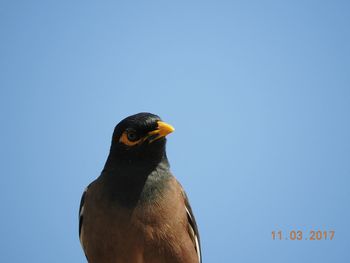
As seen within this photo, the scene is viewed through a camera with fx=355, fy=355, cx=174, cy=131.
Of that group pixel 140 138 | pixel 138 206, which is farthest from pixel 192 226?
pixel 140 138

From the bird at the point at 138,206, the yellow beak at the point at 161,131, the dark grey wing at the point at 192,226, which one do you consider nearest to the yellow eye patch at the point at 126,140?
→ the bird at the point at 138,206

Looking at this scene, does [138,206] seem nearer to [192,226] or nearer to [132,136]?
[132,136]

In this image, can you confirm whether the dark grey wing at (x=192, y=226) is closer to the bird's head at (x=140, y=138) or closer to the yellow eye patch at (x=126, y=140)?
the bird's head at (x=140, y=138)

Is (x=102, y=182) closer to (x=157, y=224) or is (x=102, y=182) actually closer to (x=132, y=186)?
(x=132, y=186)

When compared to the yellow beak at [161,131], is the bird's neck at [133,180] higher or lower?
lower

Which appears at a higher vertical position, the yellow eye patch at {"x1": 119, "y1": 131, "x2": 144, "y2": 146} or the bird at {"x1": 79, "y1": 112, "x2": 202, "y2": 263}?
the yellow eye patch at {"x1": 119, "y1": 131, "x2": 144, "y2": 146}

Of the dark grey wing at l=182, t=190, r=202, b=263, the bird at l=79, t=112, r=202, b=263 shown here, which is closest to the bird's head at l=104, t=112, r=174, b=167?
the bird at l=79, t=112, r=202, b=263

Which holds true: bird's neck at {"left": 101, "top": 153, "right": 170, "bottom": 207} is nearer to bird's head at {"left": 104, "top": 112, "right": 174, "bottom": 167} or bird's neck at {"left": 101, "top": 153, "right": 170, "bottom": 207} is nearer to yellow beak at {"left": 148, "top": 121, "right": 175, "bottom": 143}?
bird's head at {"left": 104, "top": 112, "right": 174, "bottom": 167}
